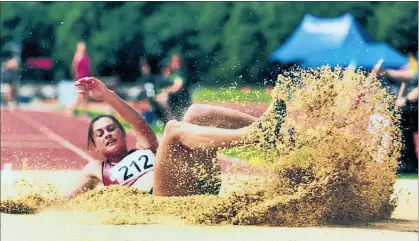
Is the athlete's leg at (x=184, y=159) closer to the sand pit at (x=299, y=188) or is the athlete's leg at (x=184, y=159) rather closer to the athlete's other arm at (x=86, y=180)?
the sand pit at (x=299, y=188)

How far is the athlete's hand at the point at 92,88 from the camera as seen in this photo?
14.9ft

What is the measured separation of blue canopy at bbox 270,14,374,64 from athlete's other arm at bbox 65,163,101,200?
19.4 feet

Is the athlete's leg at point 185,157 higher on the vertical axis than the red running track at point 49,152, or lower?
lower

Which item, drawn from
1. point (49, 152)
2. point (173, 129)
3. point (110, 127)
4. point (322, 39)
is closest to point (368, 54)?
point (322, 39)

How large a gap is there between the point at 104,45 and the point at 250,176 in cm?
1531

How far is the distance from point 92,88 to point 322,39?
6.65m

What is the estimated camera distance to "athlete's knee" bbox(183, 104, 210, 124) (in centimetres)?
444

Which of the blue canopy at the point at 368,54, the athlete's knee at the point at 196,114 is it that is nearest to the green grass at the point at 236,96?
the athlete's knee at the point at 196,114

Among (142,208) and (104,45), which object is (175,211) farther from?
(104,45)

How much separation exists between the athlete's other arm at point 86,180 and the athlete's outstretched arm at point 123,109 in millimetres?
285

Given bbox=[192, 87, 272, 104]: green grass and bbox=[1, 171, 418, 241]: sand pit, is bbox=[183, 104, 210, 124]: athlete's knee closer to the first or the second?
bbox=[192, 87, 272, 104]: green grass

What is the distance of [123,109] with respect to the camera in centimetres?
461

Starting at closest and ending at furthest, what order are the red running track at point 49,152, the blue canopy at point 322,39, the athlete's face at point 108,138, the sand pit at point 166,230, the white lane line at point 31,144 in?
the sand pit at point 166,230 → the athlete's face at point 108,138 → the red running track at point 49,152 → the white lane line at point 31,144 → the blue canopy at point 322,39

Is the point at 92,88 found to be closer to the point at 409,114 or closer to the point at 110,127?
the point at 110,127
